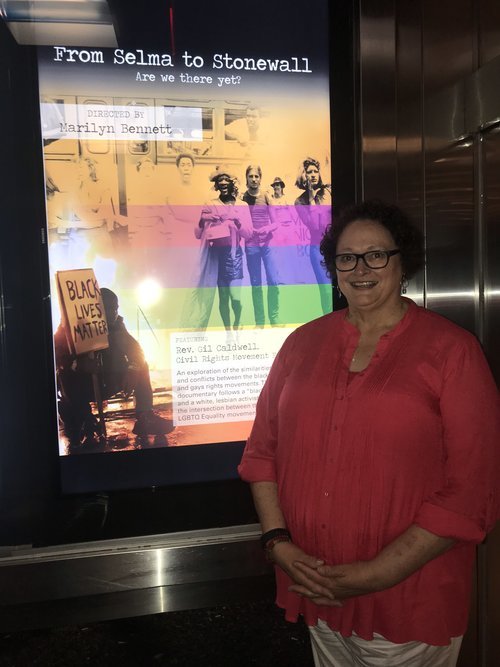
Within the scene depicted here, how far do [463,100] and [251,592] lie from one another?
228 cm

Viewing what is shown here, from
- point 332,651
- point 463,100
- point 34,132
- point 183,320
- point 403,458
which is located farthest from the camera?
point 183,320

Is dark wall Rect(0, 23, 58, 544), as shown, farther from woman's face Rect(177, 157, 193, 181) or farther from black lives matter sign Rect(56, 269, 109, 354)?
woman's face Rect(177, 157, 193, 181)

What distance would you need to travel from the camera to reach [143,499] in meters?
2.69

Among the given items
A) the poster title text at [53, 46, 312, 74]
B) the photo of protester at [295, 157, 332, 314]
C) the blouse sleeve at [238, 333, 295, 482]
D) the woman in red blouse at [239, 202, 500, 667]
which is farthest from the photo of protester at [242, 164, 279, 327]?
the woman in red blouse at [239, 202, 500, 667]

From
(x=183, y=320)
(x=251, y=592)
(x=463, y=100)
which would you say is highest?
(x=463, y=100)

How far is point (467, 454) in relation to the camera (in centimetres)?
134

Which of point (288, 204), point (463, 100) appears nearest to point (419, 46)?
point (463, 100)

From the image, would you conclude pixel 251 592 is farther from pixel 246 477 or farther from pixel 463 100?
pixel 463 100

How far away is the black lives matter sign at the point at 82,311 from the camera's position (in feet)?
8.27

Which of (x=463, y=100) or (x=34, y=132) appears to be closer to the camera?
(x=463, y=100)

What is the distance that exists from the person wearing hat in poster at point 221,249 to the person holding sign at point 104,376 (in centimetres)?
30

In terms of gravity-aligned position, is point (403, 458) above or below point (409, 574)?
above

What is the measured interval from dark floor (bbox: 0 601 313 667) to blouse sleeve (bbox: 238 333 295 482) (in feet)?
3.66

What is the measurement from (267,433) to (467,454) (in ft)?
1.93
